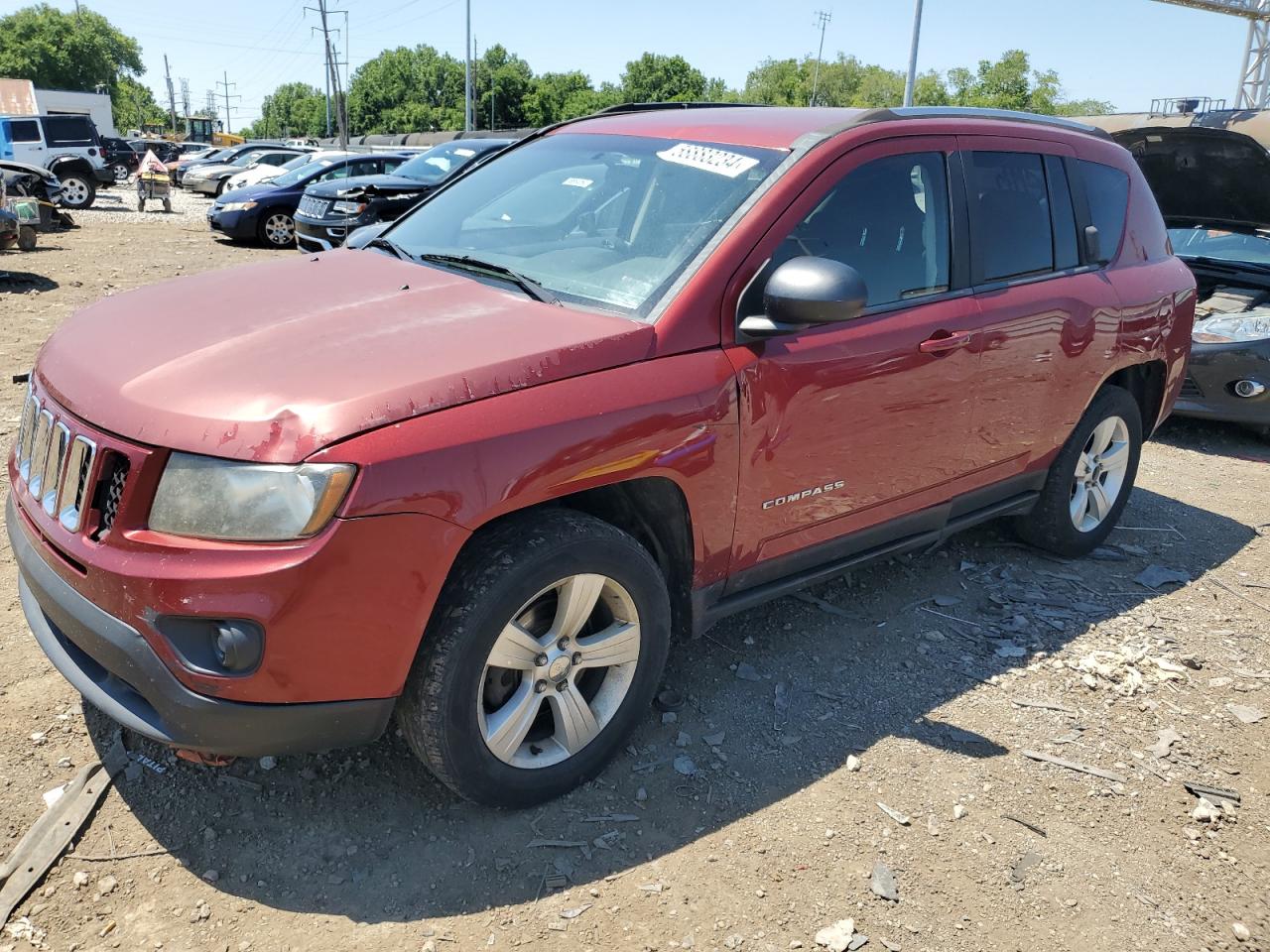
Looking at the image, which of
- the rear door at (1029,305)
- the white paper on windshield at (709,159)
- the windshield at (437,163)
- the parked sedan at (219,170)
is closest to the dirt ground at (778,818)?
the rear door at (1029,305)

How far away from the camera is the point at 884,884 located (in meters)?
2.61

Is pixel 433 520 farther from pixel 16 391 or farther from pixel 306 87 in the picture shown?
pixel 306 87

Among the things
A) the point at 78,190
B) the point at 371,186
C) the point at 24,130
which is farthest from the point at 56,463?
the point at 24,130

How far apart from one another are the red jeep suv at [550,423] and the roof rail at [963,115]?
0.03 metres

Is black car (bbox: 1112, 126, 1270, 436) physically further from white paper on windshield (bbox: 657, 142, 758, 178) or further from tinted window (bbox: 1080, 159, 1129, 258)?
white paper on windshield (bbox: 657, 142, 758, 178)

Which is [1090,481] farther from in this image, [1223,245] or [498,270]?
[1223,245]

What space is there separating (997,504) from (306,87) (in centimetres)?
16913

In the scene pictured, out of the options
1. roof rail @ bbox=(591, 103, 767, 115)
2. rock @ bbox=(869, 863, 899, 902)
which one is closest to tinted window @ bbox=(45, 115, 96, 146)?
roof rail @ bbox=(591, 103, 767, 115)

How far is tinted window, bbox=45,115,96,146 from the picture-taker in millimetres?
23859

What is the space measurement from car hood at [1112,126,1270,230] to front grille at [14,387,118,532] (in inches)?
266

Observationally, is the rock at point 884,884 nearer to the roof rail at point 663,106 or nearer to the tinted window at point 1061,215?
the tinted window at point 1061,215

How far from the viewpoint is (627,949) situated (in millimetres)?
2344

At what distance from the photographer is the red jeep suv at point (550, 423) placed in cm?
220

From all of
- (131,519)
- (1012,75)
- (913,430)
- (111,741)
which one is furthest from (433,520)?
(1012,75)
